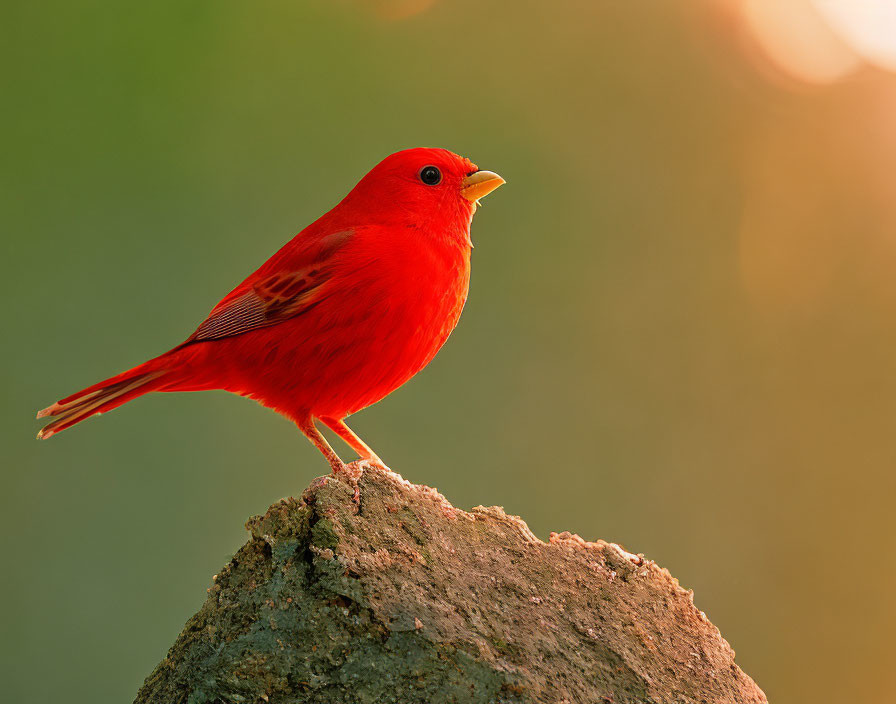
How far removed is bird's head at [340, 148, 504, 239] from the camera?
4336 mm

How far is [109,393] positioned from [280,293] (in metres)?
0.96

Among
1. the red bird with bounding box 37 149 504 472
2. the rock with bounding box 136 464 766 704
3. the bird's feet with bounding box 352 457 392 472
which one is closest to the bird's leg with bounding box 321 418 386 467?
the red bird with bounding box 37 149 504 472

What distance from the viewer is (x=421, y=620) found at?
2859mm

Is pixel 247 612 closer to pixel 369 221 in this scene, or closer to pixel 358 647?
pixel 358 647

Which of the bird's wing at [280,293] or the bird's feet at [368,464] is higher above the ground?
the bird's wing at [280,293]

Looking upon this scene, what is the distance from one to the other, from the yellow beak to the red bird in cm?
19

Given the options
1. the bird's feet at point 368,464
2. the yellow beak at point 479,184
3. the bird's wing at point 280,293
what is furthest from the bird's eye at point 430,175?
the bird's feet at point 368,464

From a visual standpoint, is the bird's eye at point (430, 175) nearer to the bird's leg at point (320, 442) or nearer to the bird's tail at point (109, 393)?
the bird's leg at point (320, 442)

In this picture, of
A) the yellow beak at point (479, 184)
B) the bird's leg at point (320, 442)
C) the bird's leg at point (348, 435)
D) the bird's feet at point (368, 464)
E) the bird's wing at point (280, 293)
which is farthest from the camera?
the yellow beak at point (479, 184)

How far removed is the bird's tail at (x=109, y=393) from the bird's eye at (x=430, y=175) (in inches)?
64.9

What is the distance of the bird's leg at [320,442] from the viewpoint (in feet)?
12.1

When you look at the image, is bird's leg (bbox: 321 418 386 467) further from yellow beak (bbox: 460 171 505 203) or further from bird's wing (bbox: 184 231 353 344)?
yellow beak (bbox: 460 171 505 203)

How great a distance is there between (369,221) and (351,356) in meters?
0.85

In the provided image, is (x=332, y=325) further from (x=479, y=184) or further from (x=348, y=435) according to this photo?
(x=479, y=184)
